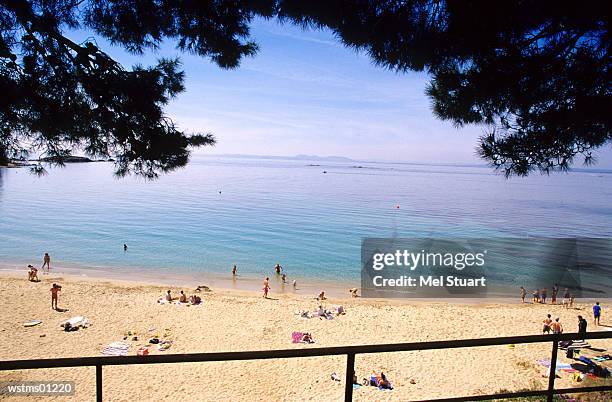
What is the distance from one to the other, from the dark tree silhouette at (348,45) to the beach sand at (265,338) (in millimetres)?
6607

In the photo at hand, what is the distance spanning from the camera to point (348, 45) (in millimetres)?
3508

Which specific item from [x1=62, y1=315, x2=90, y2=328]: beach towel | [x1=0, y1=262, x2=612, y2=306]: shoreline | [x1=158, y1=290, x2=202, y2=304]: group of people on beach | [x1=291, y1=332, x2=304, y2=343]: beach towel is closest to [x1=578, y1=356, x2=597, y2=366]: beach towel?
[x1=0, y1=262, x2=612, y2=306]: shoreline

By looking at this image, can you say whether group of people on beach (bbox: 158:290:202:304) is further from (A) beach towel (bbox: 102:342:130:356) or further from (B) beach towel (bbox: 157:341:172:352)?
(A) beach towel (bbox: 102:342:130:356)

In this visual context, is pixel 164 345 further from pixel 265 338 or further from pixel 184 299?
pixel 184 299

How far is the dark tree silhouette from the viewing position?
129 inches

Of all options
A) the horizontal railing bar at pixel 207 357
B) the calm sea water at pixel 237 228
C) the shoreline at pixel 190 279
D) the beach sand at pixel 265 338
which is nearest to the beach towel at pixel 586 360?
the beach sand at pixel 265 338

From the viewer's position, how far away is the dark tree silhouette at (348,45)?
10.8 ft

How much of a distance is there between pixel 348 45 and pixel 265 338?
10.2 metres

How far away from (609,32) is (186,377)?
1017 cm

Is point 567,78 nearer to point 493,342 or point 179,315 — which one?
point 493,342

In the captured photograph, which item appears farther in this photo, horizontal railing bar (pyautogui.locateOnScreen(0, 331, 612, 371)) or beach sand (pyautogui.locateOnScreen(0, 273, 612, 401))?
beach sand (pyautogui.locateOnScreen(0, 273, 612, 401))

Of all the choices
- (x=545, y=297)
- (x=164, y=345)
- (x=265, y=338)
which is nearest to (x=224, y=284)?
(x=265, y=338)

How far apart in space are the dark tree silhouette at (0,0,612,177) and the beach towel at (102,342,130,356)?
800cm

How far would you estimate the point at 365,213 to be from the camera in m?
45.8
